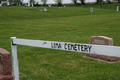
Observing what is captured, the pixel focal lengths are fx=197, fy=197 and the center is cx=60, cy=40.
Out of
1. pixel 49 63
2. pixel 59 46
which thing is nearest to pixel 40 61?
pixel 49 63

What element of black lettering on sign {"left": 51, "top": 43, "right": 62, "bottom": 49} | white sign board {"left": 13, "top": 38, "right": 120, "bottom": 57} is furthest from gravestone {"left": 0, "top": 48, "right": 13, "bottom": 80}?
black lettering on sign {"left": 51, "top": 43, "right": 62, "bottom": 49}

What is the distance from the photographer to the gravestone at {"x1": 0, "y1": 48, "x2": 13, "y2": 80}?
5.38m

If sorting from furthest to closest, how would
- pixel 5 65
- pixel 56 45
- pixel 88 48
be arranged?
pixel 5 65, pixel 56 45, pixel 88 48

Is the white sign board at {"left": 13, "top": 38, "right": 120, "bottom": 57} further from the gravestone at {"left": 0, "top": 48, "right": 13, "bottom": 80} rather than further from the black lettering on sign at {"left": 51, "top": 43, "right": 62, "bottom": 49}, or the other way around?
the gravestone at {"left": 0, "top": 48, "right": 13, "bottom": 80}

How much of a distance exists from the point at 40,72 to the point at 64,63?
131 cm

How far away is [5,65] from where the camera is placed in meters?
5.46

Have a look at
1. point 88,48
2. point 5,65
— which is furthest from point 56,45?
point 5,65

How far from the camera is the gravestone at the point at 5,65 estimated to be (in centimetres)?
538

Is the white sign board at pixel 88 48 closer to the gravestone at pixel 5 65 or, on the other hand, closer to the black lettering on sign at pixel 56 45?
the black lettering on sign at pixel 56 45

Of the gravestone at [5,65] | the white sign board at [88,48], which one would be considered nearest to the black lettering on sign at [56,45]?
the white sign board at [88,48]

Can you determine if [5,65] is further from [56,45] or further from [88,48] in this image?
[88,48]

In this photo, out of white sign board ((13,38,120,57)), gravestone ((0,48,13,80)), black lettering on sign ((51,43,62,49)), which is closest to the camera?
white sign board ((13,38,120,57))

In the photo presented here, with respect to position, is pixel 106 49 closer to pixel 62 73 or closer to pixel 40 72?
pixel 62 73

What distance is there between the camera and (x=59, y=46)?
3.96 meters
